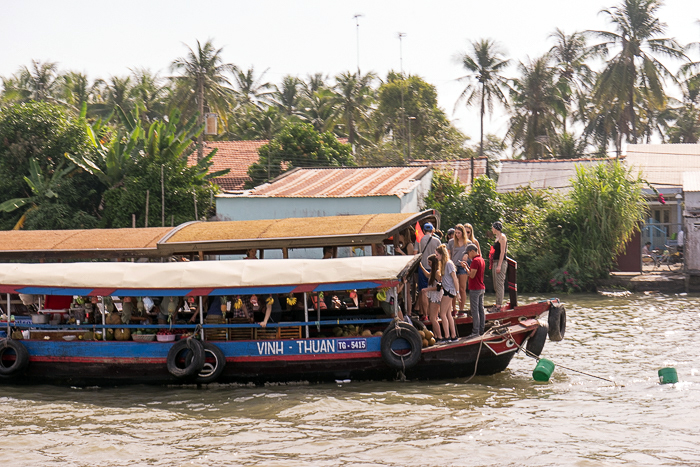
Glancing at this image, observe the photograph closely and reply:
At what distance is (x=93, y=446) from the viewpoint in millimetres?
7664

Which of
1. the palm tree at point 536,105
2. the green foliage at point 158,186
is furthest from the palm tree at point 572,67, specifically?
the green foliage at point 158,186

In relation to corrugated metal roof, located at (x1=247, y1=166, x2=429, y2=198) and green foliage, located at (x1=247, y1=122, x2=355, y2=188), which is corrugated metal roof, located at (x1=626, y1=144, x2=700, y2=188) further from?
green foliage, located at (x1=247, y1=122, x2=355, y2=188)

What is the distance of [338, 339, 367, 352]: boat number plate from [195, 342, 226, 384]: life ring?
5.19 ft

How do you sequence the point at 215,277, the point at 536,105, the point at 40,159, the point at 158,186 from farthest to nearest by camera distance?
the point at 536,105 < the point at 40,159 < the point at 158,186 < the point at 215,277

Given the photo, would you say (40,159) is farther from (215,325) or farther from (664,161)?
(664,161)

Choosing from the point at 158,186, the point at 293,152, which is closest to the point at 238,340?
the point at 158,186

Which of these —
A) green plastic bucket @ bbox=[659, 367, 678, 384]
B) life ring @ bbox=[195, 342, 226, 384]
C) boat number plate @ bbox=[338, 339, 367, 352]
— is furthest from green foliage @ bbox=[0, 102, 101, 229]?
green plastic bucket @ bbox=[659, 367, 678, 384]

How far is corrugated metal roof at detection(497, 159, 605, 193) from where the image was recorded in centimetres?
2720

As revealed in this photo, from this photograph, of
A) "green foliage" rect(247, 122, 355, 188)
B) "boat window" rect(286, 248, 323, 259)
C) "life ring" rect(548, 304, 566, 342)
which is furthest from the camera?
"green foliage" rect(247, 122, 355, 188)

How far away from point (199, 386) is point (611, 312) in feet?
35.8

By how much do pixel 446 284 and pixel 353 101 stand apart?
1109 inches

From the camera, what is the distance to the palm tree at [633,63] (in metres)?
35.7

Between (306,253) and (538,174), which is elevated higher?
(538,174)

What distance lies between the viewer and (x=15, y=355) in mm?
10367
